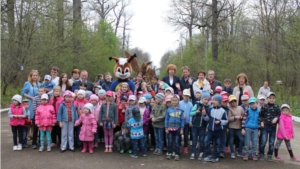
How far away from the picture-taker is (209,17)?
22.3m

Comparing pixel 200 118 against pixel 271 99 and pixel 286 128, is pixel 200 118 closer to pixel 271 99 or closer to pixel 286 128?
pixel 271 99

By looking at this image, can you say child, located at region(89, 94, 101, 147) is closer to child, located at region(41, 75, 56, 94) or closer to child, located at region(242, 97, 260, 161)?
child, located at region(41, 75, 56, 94)

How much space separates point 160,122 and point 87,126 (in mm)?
1685

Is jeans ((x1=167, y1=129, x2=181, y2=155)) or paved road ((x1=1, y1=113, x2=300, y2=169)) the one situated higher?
jeans ((x1=167, y1=129, x2=181, y2=155))

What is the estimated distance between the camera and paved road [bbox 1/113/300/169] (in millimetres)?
5520

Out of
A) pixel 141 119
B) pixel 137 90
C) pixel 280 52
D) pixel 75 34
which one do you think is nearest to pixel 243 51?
pixel 280 52

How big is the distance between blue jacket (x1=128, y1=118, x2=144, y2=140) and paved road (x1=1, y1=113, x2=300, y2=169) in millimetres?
477

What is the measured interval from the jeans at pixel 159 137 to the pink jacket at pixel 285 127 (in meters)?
2.52

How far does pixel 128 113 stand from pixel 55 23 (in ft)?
40.7

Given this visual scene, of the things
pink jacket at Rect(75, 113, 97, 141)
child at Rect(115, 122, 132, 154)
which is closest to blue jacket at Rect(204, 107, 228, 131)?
child at Rect(115, 122, 132, 154)

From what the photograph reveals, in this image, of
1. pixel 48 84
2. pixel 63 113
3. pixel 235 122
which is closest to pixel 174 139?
pixel 235 122

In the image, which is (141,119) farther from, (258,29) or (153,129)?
(258,29)

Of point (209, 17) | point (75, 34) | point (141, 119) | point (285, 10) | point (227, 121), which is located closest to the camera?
point (227, 121)

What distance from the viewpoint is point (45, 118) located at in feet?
20.9
